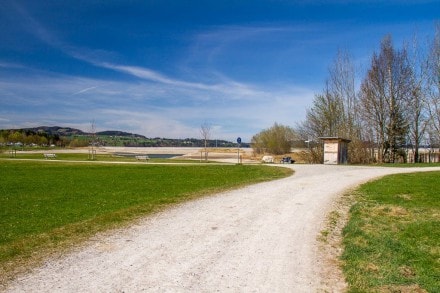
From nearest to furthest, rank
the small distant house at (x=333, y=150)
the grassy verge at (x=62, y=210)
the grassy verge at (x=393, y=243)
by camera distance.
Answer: the grassy verge at (x=393, y=243) → the grassy verge at (x=62, y=210) → the small distant house at (x=333, y=150)

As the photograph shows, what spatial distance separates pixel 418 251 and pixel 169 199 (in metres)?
9.01

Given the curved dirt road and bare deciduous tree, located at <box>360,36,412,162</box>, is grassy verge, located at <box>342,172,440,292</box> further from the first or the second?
bare deciduous tree, located at <box>360,36,412,162</box>

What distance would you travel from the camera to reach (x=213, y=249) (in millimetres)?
7621

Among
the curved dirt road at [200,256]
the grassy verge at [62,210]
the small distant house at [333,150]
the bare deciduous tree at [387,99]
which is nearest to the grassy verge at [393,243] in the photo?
the curved dirt road at [200,256]

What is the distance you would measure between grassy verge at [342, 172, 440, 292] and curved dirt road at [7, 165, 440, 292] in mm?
852

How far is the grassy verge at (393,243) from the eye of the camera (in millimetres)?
6133

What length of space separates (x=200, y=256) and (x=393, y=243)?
184 inches

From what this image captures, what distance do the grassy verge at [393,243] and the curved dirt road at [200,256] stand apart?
852 mm

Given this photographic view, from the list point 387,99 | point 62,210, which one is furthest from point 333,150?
point 62,210

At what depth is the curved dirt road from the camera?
571 cm

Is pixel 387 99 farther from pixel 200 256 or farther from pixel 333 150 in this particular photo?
pixel 200 256

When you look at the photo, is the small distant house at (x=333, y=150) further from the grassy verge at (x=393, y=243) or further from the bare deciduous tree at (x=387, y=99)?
the grassy verge at (x=393, y=243)

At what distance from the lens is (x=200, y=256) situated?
7.16 m

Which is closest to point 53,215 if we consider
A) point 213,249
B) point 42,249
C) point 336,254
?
point 42,249
